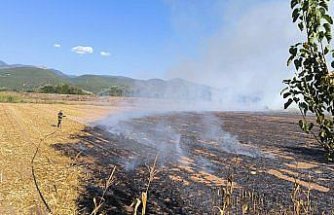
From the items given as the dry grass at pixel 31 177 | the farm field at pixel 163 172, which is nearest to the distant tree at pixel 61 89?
the farm field at pixel 163 172

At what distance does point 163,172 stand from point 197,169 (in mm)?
1663

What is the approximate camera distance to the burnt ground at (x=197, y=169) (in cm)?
1229

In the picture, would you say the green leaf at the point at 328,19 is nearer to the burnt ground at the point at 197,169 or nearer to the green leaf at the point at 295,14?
the green leaf at the point at 295,14

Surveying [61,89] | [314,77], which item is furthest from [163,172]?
[61,89]

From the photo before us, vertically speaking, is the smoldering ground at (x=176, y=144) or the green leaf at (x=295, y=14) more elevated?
the green leaf at (x=295, y=14)

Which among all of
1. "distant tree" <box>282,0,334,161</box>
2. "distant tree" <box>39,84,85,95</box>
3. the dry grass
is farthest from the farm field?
"distant tree" <box>39,84,85,95</box>

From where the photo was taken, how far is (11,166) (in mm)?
16281

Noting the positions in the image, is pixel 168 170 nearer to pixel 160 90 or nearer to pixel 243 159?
pixel 243 159

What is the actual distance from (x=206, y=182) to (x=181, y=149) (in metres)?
7.98

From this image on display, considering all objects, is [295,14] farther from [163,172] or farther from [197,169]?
[197,169]

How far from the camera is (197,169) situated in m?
17.2

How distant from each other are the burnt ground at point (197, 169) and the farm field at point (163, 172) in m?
0.04

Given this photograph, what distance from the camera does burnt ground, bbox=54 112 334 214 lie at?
12289mm

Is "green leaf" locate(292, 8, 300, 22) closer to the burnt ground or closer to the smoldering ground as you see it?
the burnt ground
